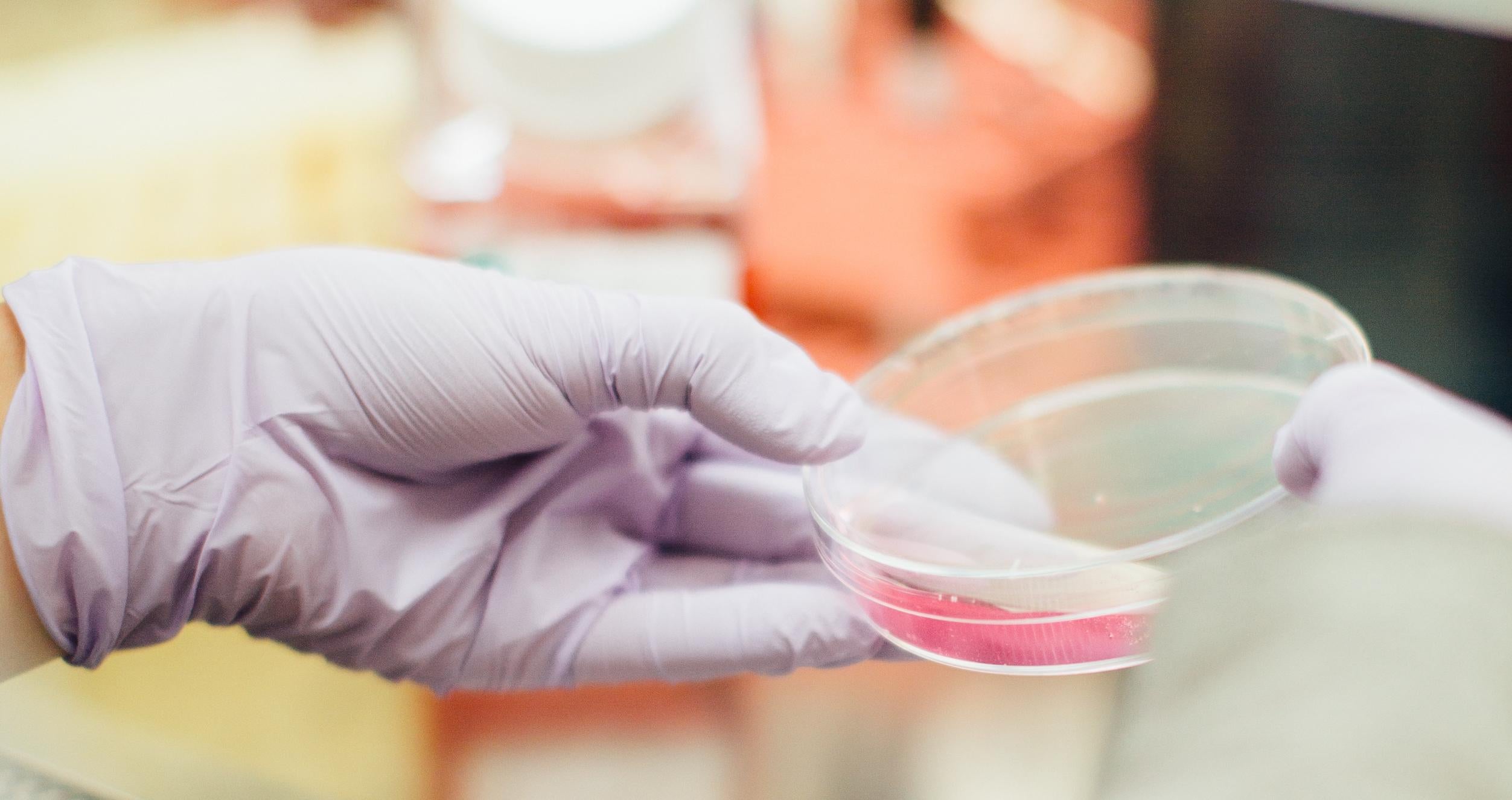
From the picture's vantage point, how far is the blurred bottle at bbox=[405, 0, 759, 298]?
4.04 feet

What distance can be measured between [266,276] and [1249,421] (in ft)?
2.61

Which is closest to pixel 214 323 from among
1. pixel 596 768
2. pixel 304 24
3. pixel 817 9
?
pixel 596 768

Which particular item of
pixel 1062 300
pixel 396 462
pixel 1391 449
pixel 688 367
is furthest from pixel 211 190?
pixel 1391 449

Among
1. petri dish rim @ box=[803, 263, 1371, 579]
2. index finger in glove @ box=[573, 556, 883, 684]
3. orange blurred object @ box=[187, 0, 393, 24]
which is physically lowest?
index finger in glove @ box=[573, 556, 883, 684]

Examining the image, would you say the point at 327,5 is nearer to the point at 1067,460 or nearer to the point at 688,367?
the point at 688,367

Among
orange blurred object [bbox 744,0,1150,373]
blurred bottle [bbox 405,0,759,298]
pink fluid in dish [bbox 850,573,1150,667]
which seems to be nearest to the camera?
pink fluid in dish [bbox 850,573,1150,667]

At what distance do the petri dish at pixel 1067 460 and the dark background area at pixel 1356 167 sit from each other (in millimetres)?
346

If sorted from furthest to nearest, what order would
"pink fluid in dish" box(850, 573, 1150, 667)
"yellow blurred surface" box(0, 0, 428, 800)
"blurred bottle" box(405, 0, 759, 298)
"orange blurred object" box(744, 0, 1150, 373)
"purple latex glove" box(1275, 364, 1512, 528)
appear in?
"orange blurred object" box(744, 0, 1150, 373) → "blurred bottle" box(405, 0, 759, 298) → "yellow blurred surface" box(0, 0, 428, 800) → "pink fluid in dish" box(850, 573, 1150, 667) → "purple latex glove" box(1275, 364, 1512, 528)

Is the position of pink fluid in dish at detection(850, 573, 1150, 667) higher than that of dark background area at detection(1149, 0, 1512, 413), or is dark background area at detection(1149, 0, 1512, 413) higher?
dark background area at detection(1149, 0, 1512, 413)

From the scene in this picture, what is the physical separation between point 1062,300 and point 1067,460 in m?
0.16

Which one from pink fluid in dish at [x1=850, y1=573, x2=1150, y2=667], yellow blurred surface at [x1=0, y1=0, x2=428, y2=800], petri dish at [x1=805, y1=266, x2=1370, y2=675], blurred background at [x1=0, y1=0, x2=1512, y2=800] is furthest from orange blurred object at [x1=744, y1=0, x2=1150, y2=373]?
pink fluid in dish at [x1=850, y1=573, x2=1150, y2=667]

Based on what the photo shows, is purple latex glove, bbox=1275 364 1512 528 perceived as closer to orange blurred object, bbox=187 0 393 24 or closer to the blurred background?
the blurred background

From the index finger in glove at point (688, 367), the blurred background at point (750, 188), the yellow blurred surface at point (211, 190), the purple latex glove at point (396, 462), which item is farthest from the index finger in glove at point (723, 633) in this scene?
the yellow blurred surface at point (211, 190)

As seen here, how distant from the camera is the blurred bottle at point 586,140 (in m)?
1.23
